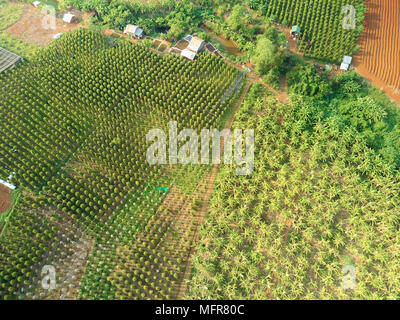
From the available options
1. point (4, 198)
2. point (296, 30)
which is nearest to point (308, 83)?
point (296, 30)

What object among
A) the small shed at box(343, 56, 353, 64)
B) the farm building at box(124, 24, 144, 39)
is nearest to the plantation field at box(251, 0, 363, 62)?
the small shed at box(343, 56, 353, 64)

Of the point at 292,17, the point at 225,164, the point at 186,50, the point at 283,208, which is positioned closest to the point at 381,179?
the point at 283,208

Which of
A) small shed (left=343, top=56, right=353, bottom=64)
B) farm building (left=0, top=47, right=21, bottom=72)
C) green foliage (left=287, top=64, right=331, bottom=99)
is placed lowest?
farm building (left=0, top=47, right=21, bottom=72)

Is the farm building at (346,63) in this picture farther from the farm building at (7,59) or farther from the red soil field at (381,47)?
the farm building at (7,59)

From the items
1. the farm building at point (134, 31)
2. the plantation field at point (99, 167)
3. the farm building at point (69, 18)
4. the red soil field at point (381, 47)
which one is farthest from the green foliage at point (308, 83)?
the farm building at point (69, 18)

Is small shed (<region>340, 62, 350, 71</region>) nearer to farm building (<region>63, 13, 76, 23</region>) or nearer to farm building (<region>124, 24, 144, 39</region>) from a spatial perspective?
farm building (<region>124, 24, 144, 39</region>)

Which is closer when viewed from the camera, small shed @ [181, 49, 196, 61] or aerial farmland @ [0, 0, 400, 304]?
aerial farmland @ [0, 0, 400, 304]

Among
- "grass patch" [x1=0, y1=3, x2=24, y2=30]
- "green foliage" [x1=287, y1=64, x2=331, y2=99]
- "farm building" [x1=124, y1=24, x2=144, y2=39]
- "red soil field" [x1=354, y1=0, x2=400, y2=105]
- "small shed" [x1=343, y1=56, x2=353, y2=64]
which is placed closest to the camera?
"green foliage" [x1=287, y1=64, x2=331, y2=99]
